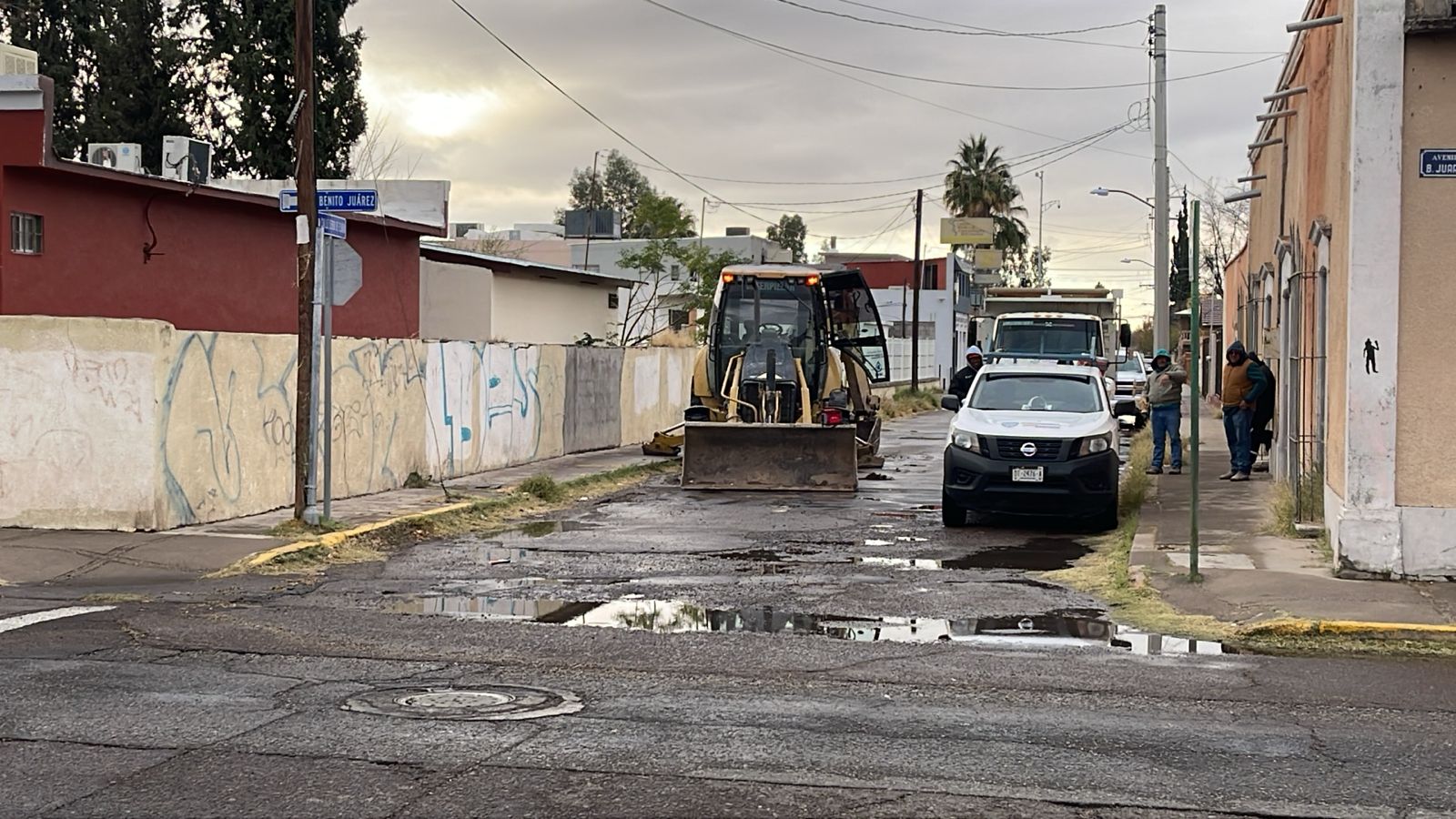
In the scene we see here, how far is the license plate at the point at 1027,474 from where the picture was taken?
16219 mm

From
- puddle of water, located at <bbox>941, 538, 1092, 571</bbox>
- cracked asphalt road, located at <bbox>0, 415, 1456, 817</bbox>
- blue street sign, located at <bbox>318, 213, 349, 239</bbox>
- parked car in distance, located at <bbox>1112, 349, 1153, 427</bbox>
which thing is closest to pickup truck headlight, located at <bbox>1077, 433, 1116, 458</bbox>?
puddle of water, located at <bbox>941, 538, 1092, 571</bbox>

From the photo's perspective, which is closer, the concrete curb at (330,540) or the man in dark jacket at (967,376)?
the concrete curb at (330,540)

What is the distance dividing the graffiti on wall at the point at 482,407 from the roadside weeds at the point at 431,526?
146 centimetres

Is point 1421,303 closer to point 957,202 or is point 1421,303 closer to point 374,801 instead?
point 374,801

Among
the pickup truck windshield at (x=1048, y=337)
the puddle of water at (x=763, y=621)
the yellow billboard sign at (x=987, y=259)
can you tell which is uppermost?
the yellow billboard sign at (x=987, y=259)

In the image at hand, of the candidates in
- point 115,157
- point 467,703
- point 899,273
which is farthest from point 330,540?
point 899,273

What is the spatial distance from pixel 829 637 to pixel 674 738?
3270mm

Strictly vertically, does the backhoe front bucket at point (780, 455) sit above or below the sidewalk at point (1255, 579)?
above

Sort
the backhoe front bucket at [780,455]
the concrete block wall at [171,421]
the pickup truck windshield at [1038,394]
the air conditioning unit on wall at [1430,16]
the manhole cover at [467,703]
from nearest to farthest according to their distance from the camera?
1. the manhole cover at [467,703]
2. the air conditioning unit on wall at [1430,16]
3. the concrete block wall at [171,421]
4. the pickup truck windshield at [1038,394]
5. the backhoe front bucket at [780,455]

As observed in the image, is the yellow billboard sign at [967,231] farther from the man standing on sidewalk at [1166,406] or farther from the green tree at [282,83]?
the man standing on sidewalk at [1166,406]

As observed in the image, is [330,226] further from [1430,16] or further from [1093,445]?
[1430,16]

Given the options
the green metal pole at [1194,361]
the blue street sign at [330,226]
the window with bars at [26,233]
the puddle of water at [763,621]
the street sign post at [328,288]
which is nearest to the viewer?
the puddle of water at [763,621]

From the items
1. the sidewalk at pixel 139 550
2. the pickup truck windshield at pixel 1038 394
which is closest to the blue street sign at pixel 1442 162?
the pickup truck windshield at pixel 1038 394

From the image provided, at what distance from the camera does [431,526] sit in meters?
16.6
